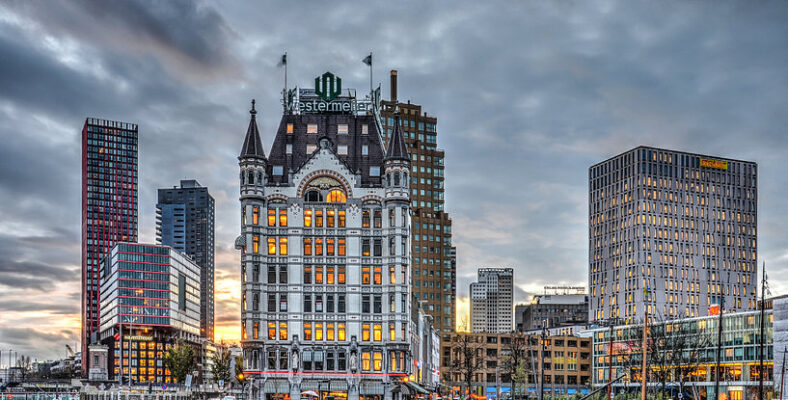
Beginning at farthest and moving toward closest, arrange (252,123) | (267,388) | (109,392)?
1. (109,392)
2. (252,123)
3. (267,388)

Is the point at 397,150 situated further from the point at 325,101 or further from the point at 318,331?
the point at 318,331

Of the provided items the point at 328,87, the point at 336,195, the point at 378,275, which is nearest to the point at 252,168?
the point at 336,195

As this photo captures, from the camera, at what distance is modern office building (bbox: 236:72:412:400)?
392ft

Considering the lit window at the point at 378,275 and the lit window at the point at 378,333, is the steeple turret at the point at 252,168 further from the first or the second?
the lit window at the point at 378,333

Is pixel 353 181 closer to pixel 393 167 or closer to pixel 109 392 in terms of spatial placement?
pixel 393 167

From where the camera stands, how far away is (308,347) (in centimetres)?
12031

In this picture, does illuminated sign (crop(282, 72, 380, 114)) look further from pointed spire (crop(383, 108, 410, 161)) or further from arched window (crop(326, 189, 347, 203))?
arched window (crop(326, 189, 347, 203))

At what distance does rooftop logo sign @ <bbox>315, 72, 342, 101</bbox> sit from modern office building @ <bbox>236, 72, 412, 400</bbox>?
11002 millimetres

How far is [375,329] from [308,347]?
963 centimetres

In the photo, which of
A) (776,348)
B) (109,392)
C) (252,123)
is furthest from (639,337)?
(109,392)

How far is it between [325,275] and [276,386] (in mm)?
16540

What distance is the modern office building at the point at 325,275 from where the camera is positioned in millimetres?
119562

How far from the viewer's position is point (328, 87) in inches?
5330

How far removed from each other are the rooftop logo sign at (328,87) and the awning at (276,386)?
43.8 m
